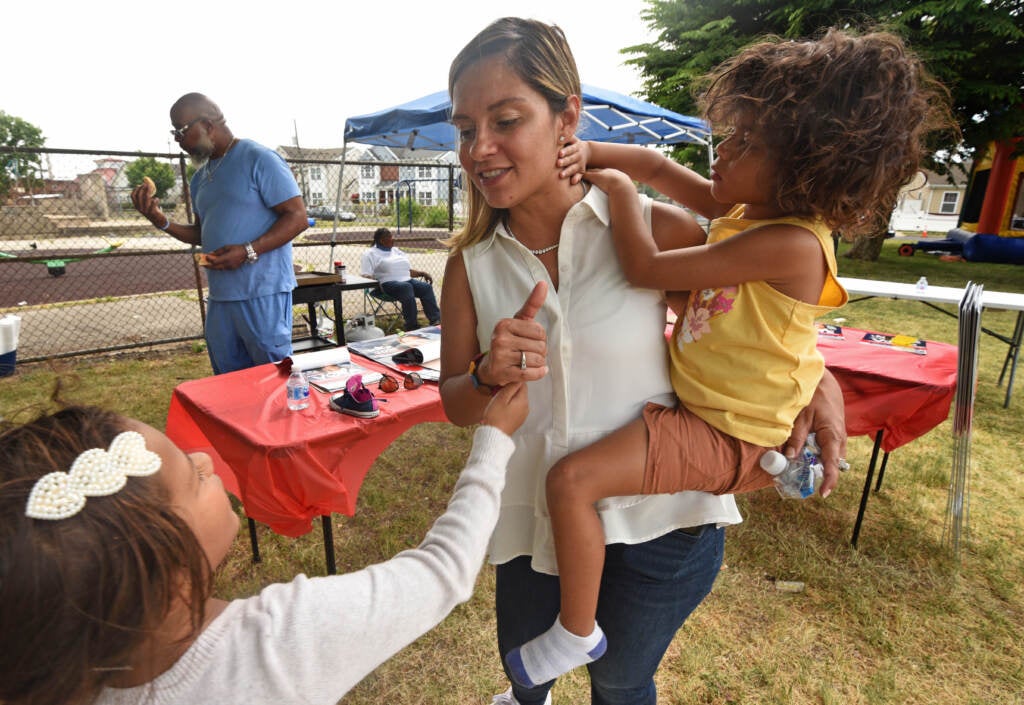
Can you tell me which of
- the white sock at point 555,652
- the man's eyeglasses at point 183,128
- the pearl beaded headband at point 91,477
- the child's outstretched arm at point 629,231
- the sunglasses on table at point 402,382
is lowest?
the white sock at point 555,652

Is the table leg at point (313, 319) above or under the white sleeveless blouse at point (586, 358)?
under

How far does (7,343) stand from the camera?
540 cm

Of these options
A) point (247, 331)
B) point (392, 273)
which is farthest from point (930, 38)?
point (247, 331)

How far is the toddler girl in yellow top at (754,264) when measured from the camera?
3.49ft

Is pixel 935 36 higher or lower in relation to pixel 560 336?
higher

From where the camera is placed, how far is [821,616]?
8.71 ft

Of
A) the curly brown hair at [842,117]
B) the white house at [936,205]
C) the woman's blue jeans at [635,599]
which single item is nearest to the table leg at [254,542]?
the woman's blue jeans at [635,599]

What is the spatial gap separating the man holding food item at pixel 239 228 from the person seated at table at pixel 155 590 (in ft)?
8.37

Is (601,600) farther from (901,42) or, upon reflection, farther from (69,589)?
(901,42)

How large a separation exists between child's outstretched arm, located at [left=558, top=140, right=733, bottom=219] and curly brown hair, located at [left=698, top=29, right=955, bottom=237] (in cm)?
25

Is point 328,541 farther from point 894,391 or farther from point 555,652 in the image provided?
point 894,391

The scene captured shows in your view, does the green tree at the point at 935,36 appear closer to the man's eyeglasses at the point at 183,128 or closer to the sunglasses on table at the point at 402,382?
the man's eyeglasses at the point at 183,128

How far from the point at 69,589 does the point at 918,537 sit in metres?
4.05

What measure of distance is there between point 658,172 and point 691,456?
2.56 feet
